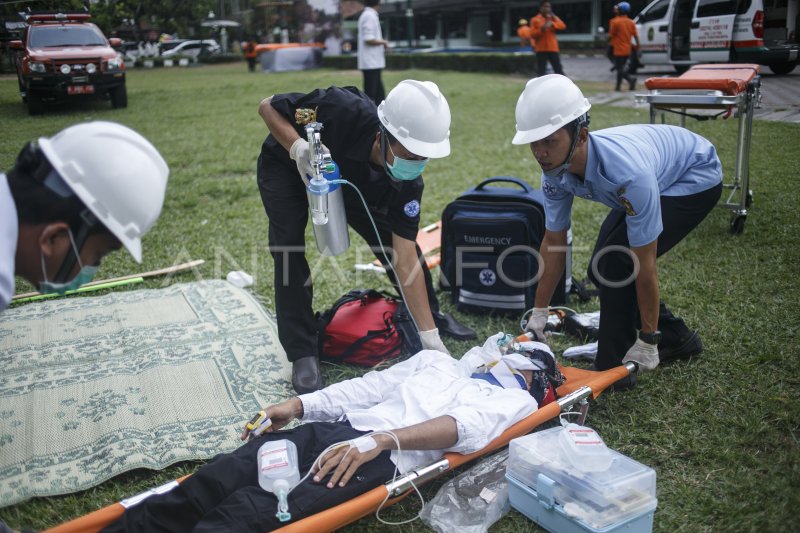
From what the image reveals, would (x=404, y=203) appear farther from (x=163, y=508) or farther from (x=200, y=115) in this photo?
(x=200, y=115)

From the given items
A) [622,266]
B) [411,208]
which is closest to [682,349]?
[622,266]

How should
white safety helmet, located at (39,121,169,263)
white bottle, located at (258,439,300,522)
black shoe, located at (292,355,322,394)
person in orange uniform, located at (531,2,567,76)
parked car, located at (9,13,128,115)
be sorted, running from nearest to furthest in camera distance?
white safety helmet, located at (39,121,169,263)
white bottle, located at (258,439,300,522)
black shoe, located at (292,355,322,394)
parked car, located at (9,13,128,115)
person in orange uniform, located at (531,2,567,76)

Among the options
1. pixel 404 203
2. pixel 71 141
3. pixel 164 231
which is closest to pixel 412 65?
pixel 164 231

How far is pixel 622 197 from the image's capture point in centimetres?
308

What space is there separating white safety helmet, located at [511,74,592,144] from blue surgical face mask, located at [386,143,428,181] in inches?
19.3

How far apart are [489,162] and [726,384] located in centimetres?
540

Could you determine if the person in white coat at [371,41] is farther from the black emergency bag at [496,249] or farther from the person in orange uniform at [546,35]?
the black emergency bag at [496,249]

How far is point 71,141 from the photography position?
81.7 inches

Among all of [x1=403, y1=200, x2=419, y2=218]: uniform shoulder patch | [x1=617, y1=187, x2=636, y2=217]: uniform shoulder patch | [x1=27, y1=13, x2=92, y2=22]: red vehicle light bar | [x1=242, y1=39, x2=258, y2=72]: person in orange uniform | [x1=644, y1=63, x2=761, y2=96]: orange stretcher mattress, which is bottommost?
[x1=403, y1=200, x2=419, y2=218]: uniform shoulder patch

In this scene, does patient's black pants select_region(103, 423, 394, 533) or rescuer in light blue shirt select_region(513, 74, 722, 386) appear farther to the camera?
rescuer in light blue shirt select_region(513, 74, 722, 386)

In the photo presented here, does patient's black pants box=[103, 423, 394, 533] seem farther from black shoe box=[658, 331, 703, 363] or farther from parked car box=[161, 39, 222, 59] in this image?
parked car box=[161, 39, 222, 59]

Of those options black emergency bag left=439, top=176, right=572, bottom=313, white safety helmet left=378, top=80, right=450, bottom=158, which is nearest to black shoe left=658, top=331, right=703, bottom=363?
black emergency bag left=439, top=176, right=572, bottom=313

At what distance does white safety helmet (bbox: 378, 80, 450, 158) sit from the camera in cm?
311

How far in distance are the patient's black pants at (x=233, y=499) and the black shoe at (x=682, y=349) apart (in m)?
1.88
